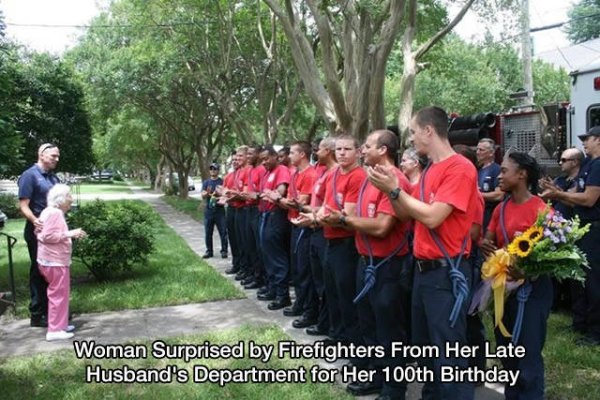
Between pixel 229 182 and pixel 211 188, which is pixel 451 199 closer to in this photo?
pixel 229 182

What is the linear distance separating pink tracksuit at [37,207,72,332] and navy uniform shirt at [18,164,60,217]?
563 millimetres

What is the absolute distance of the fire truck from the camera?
7.36 meters

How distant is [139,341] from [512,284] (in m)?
3.88

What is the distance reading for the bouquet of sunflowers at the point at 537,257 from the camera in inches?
141

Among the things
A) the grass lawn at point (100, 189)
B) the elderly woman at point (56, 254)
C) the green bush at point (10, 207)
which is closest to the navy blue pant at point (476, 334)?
the elderly woman at point (56, 254)

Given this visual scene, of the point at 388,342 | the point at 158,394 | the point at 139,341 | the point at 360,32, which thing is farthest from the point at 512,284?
the point at 360,32

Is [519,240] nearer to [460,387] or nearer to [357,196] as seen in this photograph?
[460,387]

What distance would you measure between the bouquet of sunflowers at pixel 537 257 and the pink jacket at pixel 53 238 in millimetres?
4385

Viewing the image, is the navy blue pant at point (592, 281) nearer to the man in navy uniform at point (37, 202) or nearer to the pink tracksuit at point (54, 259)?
the pink tracksuit at point (54, 259)

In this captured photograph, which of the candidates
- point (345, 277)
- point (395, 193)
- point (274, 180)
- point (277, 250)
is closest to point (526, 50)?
point (274, 180)

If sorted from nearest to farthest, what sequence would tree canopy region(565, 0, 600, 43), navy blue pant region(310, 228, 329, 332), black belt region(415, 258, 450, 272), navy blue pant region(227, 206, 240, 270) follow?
black belt region(415, 258, 450, 272)
navy blue pant region(310, 228, 329, 332)
navy blue pant region(227, 206, 240, 270)
tree canopy region(565, 0, 600, 43)

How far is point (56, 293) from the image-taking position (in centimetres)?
602

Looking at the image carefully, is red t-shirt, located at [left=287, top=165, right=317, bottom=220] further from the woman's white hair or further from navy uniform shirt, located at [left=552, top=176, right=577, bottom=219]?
navy uniform shirt, located at [left=552, top=176, right=577, bottom=219]

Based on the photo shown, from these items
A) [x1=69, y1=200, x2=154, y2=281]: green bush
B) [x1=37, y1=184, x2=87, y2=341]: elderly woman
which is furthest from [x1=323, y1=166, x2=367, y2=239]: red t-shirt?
[x1=69, y1=200, x2=154, y2=281]: green bush
